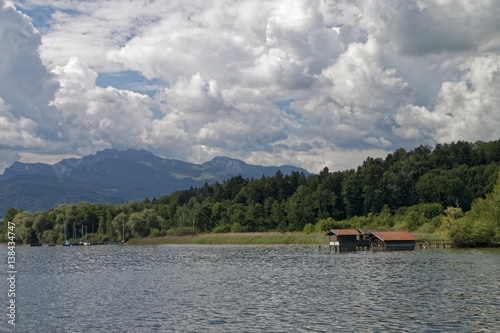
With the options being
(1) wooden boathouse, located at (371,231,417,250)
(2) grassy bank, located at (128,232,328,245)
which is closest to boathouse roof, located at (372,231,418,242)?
(1) wooden boathouse, located at (371,231,417,250)

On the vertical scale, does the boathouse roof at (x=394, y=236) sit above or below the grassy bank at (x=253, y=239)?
above

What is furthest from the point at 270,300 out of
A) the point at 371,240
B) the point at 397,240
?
the point at 371,240

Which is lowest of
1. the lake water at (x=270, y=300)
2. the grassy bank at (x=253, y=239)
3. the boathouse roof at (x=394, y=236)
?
the lake water at (x=270, y=300)

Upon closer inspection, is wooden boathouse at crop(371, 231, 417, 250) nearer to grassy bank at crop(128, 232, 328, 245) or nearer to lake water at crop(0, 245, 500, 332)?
grassy bank at crop(128, 232, 328, 245)

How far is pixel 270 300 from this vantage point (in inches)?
1864

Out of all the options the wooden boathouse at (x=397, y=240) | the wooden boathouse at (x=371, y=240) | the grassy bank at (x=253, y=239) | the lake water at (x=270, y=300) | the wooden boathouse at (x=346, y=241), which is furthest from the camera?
the grassy bank at (x=253, y=239)

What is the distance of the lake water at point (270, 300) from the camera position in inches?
1457

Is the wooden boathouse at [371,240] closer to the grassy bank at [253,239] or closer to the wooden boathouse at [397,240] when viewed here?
the wooden boathouse at [397,240]

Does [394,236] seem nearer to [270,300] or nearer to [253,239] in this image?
[253,239]

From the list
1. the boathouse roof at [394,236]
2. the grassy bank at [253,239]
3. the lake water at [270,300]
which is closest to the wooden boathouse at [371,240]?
the boathouse roof at [394,236]

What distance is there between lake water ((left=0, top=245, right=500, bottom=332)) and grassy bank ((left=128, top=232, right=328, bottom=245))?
83478mm

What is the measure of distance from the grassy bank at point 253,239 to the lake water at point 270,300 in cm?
8348

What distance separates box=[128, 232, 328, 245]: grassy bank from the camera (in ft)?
526

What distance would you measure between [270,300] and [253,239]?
4939 inches
